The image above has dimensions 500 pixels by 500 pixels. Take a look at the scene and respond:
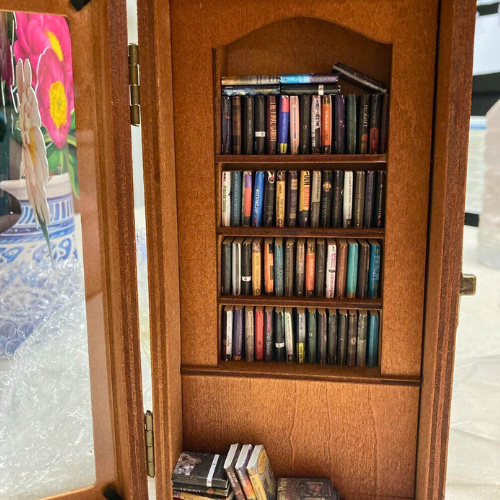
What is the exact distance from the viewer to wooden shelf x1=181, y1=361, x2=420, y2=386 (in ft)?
5.39

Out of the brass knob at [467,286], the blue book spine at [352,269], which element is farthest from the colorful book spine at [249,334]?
the brass knob at [467,286]

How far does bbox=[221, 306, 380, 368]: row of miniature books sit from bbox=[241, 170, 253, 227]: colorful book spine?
11.4 inches

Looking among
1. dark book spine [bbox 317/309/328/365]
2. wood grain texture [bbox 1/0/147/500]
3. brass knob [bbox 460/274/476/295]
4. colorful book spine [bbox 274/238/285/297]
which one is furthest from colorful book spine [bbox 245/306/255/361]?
brass knob [bbox 460/274/476/295]

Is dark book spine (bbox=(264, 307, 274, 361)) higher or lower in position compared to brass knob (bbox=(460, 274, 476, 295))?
lower

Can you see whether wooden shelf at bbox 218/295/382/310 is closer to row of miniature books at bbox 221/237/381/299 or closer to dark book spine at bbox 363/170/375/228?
row of miniature books at bbox 221/237/381/299

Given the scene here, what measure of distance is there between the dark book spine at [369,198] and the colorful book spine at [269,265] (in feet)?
1.02

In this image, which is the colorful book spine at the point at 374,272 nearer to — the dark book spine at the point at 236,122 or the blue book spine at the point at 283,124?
the blue book spine at the point at 283,124

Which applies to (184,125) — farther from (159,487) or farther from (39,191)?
(159,487)

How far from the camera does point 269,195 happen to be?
5.55 ft

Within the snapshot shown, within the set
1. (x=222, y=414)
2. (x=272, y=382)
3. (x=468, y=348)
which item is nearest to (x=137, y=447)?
(x=222, y=414)

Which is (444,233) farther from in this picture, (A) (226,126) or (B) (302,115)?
(A) (226,126)

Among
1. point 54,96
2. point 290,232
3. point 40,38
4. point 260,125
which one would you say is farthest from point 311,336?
point 40,38

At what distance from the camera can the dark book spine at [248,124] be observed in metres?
1.63

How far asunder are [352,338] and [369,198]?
0.45m
